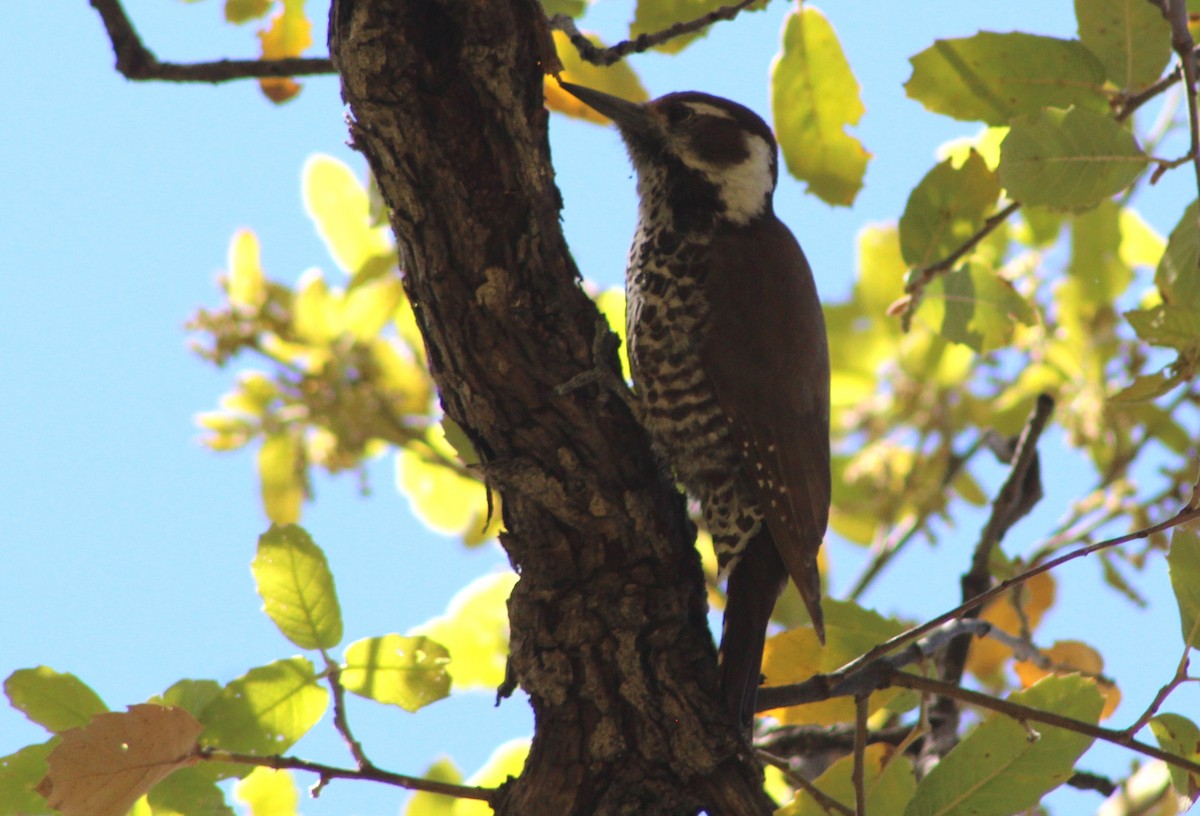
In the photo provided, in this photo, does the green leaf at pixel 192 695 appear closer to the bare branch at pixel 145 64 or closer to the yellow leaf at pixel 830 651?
the yellow leaf at pixel 830 651

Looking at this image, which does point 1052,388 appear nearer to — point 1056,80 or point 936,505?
point 936,505

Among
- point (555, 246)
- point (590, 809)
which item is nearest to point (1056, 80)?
point (555, 246)

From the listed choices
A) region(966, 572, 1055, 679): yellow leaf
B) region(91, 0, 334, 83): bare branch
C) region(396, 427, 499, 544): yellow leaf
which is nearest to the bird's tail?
region(966, 572, 1055, 679): yellow leaf

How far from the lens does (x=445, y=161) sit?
6.45 feet

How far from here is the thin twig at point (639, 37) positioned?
2254 millimetres

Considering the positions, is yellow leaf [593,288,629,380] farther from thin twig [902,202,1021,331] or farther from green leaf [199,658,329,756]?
green leaf [199,658,329,756]

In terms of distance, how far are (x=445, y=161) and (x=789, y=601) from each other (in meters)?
1.86

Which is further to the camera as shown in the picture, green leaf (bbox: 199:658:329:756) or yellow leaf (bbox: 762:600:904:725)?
yellow leaf (bbox: 762:600:904:725)

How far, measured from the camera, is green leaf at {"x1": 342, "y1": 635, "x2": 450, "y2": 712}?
2.08 metres

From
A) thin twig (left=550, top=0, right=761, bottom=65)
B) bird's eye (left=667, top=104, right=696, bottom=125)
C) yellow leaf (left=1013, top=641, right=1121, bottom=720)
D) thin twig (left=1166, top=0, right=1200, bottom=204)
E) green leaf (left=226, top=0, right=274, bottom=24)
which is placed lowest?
yellow leaf (left=1013, top=641, right=1121, bottom=720)

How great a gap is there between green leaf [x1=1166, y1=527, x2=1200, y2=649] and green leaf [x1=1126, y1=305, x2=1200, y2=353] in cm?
30

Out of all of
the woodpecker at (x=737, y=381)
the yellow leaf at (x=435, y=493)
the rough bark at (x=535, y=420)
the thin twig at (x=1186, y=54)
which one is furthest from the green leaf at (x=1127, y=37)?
the yellow leaf at (x=435, y=493)

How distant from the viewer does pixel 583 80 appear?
256 centimetres

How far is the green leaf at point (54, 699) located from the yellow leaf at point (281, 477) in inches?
53.4
